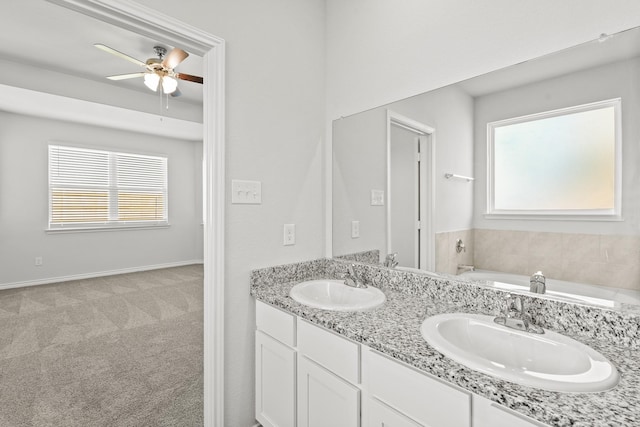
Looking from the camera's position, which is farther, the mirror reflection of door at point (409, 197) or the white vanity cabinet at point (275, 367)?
the mirror reflection of door at point (409, 197)

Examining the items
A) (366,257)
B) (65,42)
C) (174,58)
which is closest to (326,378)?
(366,257)

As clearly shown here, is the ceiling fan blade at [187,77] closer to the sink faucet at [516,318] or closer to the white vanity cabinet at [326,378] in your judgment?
the white vanity cabinet at [326,378]

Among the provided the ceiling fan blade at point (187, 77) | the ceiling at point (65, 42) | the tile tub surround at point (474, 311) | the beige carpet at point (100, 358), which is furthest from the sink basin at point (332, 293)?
the ceiling fan blade at point (187, 77)

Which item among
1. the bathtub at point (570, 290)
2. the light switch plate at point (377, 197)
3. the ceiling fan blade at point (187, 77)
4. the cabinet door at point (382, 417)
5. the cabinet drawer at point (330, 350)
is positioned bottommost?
the cabinet door at point (382, 417)

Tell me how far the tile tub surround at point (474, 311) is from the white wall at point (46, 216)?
4.94 meters

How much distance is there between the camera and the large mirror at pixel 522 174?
1.02 meters

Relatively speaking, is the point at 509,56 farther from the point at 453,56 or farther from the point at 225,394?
the point at 225,394

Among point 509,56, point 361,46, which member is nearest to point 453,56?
point 509,56

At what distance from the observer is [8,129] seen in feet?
14.3

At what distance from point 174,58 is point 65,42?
1.29 m

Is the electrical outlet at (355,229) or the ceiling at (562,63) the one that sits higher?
the ceiling at (562,63)

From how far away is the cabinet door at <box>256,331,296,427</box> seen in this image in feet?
4.56

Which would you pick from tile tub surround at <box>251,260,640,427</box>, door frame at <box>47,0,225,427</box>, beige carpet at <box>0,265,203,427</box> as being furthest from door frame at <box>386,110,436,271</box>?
beige carpet at <box>0,265,203,427</box>

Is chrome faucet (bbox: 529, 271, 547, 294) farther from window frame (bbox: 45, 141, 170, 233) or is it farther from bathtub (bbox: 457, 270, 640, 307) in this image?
window frame (bbox: 45, 141, 170, 233)
